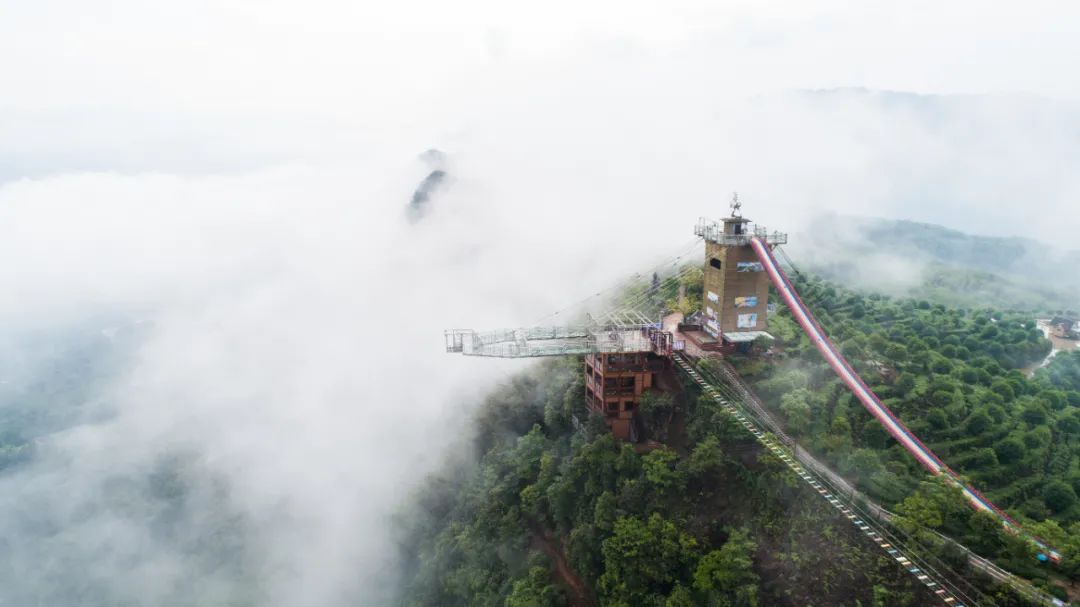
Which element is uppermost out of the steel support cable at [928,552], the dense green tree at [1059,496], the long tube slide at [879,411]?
the long tube slide at [879,411]

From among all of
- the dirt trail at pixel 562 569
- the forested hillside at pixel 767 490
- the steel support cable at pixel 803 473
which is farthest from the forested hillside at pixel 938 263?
the dirt trail at pixel 562 569

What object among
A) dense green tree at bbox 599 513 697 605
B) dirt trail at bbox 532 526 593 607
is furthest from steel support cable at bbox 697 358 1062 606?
dirt trail at bbox 532 526 593 607

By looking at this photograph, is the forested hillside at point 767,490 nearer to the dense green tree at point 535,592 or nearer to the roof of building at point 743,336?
the dense green tree at point 535,592

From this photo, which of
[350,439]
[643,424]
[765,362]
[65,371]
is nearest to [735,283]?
[765,362]

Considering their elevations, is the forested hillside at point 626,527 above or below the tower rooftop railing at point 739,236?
below

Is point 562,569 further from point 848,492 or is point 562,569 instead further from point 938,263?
point 938,263

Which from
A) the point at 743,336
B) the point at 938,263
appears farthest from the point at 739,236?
the point at 938,263

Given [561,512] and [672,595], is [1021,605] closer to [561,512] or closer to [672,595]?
[672,595]

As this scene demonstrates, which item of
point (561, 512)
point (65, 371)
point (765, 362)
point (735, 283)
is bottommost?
point (65, 371)
